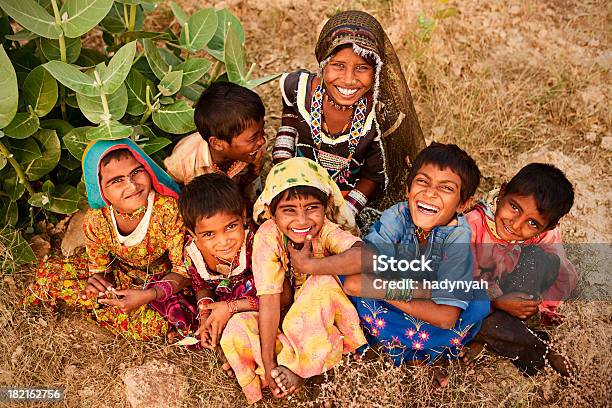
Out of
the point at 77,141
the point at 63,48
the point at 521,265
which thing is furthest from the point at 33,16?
the point at 521,265

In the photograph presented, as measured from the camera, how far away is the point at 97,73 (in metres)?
2.35

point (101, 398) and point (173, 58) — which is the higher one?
point (173, 58)

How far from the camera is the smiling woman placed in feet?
7.92

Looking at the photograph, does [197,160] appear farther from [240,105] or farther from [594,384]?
[594,384]

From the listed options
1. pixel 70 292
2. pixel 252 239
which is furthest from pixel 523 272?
pixel 70 292

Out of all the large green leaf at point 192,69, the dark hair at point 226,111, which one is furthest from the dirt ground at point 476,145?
the dark hair at point 226,111

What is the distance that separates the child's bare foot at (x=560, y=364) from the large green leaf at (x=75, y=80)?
7.22 ft

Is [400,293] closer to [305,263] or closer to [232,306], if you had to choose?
[305,263]

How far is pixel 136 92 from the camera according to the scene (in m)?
2.73

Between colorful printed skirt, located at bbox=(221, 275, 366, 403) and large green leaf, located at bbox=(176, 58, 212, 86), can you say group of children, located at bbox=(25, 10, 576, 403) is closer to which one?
colorful printed skirt, located at bbox=(221, 275, 366, 403)

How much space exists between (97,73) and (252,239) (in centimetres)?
93

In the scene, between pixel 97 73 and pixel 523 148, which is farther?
pixel 523 148

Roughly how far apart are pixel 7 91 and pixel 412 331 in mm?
1880

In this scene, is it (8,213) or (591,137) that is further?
(591,137)
